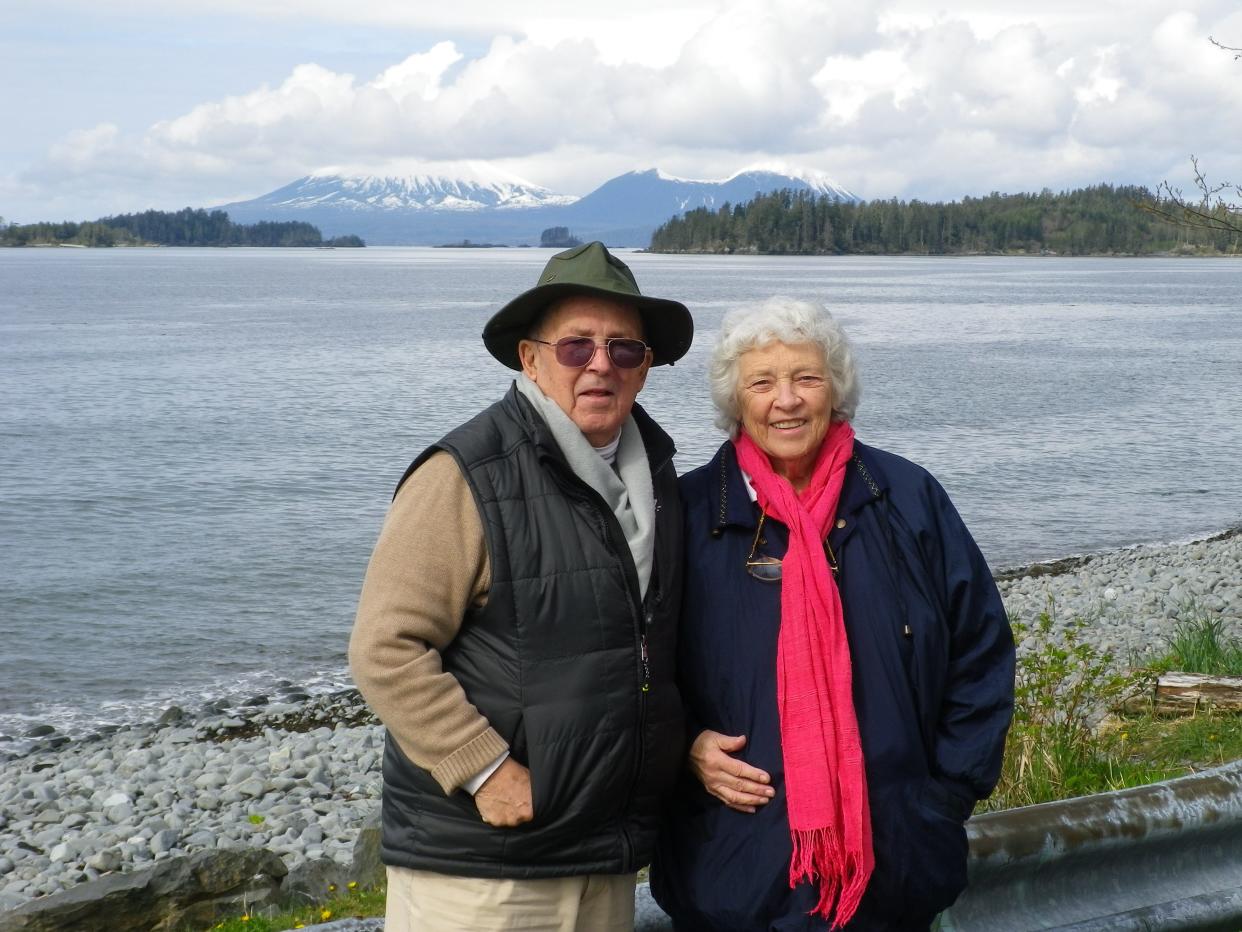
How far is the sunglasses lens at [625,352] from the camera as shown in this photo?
3076 millimetres

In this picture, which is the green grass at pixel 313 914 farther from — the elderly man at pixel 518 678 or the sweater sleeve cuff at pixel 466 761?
the sweater sleeve cuff at pixel 466 761

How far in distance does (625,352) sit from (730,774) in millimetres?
984

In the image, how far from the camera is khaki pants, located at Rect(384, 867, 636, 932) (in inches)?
110

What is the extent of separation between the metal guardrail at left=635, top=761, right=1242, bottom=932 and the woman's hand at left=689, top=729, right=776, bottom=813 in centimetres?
35

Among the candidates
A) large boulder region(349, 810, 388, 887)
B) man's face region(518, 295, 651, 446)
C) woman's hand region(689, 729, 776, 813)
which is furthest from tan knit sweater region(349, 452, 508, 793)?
large boulder region(349, 810, 388, 887)

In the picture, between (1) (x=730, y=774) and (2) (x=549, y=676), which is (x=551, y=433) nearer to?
(2) (x=549, y=676)

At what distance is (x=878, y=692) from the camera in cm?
298

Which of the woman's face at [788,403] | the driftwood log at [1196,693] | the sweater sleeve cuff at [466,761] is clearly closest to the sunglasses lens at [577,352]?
the woman's face at [788,403]

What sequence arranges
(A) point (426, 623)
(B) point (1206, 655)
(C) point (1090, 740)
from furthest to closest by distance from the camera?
(B) point (1206, 655) → (C) point (1090, 740) → (A) point (426, 623)

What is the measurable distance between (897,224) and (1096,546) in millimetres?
180542

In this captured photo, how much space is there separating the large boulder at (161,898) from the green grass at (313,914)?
25cm

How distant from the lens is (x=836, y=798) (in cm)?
294

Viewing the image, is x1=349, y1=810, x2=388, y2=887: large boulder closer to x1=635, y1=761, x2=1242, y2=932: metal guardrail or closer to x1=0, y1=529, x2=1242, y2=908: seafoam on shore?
x1=0, y1=529, x2=1242, y2=908: seafoam on shore

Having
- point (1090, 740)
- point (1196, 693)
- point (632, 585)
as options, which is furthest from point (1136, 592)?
point (632, 585)
